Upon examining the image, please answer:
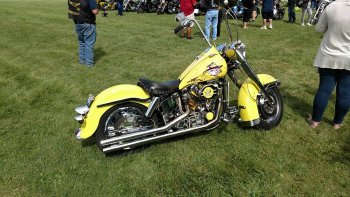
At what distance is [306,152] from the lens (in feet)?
Result: 13.0

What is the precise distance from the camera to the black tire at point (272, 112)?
4410mm

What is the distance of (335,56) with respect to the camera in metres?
3.98

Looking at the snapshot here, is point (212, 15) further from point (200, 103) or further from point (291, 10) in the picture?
point (291, 10)

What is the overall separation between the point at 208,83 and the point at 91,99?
58.4 inches

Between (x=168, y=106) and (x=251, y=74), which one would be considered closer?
(x=168, y=106)

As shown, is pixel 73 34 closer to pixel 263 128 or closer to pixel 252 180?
pixel 263 128

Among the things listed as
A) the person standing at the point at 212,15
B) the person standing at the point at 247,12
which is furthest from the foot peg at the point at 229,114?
the person standing at the point at 247,12

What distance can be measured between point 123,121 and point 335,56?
9.53 feet

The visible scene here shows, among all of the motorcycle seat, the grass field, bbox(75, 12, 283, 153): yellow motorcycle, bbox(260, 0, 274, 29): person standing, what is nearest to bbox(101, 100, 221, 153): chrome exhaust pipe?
bbox(75, 12, 283, 153): yellow motorcycle

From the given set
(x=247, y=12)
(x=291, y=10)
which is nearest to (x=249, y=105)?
(x=247, y=12)

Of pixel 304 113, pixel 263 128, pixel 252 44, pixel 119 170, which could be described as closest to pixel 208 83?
pixel 263 128

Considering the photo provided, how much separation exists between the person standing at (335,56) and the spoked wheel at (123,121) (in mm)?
2425

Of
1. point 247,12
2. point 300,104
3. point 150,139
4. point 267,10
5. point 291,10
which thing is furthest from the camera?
A: point 291,10

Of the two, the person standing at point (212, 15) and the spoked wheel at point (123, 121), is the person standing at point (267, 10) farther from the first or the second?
the spoked wheel at point (123, 121)
